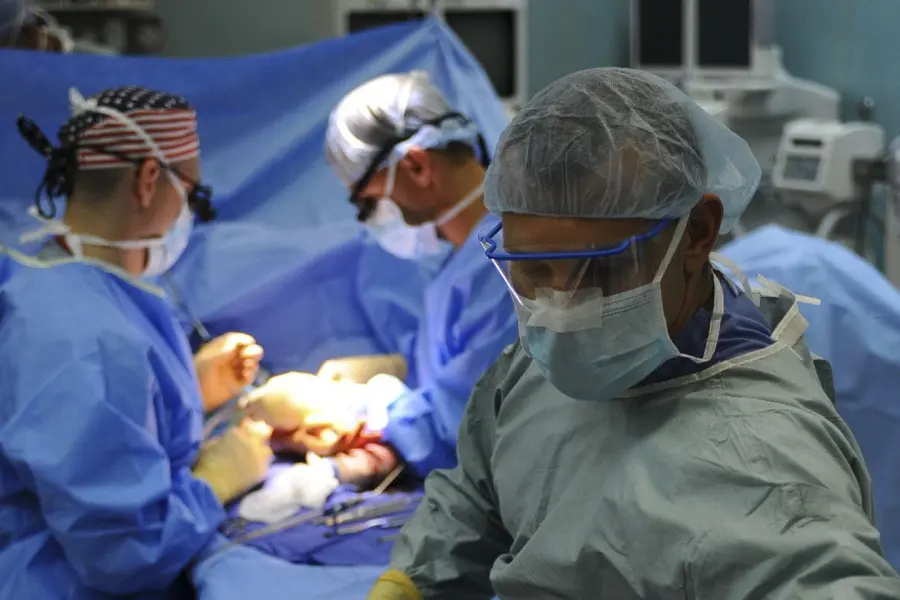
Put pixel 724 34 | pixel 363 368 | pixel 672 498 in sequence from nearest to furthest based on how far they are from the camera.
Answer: pixel 672 498
pixel 363 368
pixel 724 34

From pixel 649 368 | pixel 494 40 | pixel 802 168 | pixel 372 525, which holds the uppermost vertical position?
pixel 494 40

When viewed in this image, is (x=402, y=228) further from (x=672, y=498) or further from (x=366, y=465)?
(x=672, y=498)

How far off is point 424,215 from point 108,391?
2.81ft

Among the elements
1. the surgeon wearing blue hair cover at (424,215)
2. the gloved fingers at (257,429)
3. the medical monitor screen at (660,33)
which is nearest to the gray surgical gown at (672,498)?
the surgeon wearing blue hair cover at (424,215)

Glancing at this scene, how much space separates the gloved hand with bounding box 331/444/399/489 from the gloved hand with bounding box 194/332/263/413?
33 centimetres

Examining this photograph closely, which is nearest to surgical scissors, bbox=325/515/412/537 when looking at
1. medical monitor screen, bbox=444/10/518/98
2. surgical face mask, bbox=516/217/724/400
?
surgical face mask, bbox=516/217/724/400

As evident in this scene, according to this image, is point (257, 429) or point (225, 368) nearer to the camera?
point (257, 429)

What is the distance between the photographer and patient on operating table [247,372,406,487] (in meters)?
2.22

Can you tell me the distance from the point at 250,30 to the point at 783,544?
4856 millimetres

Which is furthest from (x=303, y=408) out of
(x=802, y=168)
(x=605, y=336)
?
(x=802, y=168)

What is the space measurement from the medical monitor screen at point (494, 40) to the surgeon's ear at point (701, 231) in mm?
3621

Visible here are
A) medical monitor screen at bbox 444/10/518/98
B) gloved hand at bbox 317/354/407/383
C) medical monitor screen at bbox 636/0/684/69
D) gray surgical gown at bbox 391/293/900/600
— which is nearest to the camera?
gray surgical gown at bbox 391/293/900/600

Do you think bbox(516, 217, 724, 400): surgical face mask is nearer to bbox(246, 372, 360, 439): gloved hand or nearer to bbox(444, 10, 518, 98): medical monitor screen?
bbox(246, 372, 360, 439): gloved hand

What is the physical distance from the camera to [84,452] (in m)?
1.62
